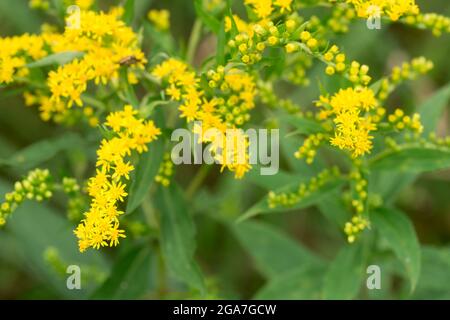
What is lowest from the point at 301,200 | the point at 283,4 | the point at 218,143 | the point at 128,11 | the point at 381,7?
the point at 301,200

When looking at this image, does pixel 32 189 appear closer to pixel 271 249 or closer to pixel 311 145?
pixel 311 145

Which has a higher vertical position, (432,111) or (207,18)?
(207,18)

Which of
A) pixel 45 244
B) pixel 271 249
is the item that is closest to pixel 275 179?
pixel 271 249

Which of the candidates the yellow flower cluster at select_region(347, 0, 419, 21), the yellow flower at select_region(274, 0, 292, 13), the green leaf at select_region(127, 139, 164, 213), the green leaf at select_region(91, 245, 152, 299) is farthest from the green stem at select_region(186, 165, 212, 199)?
the yellow flower cluster at select_region(347, 0, 419, 21)

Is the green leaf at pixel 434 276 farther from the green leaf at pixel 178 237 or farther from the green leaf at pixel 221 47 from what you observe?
the green leaf at pixel 221 47

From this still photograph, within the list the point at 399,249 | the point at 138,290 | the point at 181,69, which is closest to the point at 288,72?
the point at 181,69

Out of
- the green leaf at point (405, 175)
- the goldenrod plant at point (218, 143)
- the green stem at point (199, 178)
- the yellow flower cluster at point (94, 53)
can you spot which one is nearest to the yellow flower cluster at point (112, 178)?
the goldenrod plant at point (218, 143)

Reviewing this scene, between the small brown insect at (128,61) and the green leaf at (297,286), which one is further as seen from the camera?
the green leaf at (297,286)
